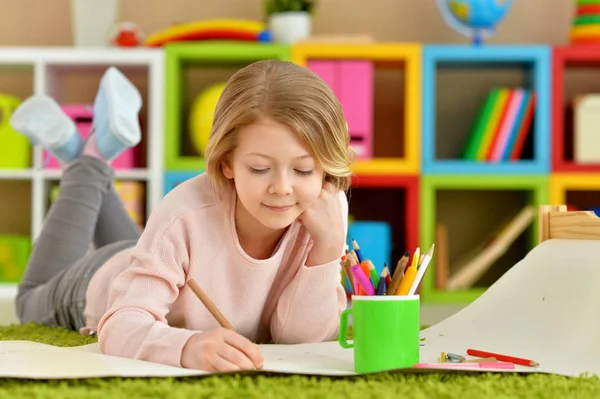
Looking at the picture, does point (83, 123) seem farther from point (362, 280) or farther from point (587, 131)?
point (362, 280)

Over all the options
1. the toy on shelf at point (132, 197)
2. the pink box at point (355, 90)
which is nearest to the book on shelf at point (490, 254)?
the pink box at point (355, 90)

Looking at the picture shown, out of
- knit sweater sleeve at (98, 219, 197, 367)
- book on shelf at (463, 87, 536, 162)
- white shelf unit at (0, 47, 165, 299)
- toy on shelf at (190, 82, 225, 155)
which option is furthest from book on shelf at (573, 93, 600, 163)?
knit sweater sleeve at (98, 219, 197, 367)

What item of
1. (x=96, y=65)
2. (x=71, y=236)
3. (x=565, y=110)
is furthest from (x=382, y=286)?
(x=565, y=110)

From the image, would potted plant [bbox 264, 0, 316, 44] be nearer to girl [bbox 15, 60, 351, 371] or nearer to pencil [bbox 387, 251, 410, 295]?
girl [bbox 15, 60, 351, 371]

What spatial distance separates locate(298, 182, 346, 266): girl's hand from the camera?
116cm

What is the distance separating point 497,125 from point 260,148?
166cm

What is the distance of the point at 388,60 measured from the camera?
2564 mm

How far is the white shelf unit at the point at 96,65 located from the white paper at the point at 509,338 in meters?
1.41

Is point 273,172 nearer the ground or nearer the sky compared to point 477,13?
nearer the ground

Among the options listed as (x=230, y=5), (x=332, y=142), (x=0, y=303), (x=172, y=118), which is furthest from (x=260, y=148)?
(x=230, y=5)

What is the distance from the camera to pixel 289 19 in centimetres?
255

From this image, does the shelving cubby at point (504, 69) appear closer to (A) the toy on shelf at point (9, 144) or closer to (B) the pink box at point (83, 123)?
(B) the pink box at point (83, 123)

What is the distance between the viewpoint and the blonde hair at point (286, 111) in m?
1.03

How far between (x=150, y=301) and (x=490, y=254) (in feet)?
5.48
